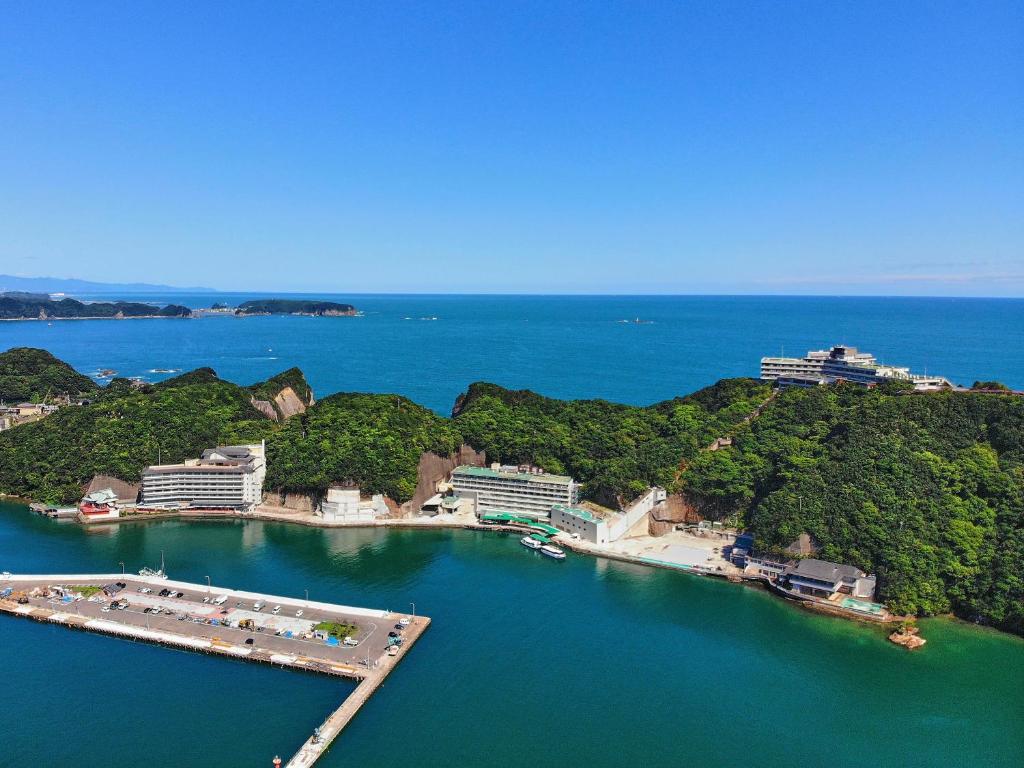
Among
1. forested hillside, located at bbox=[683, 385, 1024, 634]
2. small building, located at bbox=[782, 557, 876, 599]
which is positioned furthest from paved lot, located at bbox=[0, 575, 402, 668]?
forested hillside, located at bbox=[683, 385, 1024, 634]

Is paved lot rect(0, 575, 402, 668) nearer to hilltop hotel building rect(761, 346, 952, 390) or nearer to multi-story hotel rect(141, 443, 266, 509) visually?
multi-story hotel rect(141, 443, 266, 509)

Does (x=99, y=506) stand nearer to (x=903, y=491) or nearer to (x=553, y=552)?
(x=553, y=552)

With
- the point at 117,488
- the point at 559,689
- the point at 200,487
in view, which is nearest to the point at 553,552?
the point at 559,689

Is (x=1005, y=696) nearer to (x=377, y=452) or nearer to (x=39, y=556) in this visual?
(x=377, y=452)

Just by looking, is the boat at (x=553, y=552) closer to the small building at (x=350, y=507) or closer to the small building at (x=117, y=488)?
the small building at (x=350, y=507)

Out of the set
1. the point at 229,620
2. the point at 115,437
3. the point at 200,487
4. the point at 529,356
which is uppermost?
the point at 529,356

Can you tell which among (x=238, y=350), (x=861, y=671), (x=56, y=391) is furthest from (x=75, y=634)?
(x=238, y=350)
